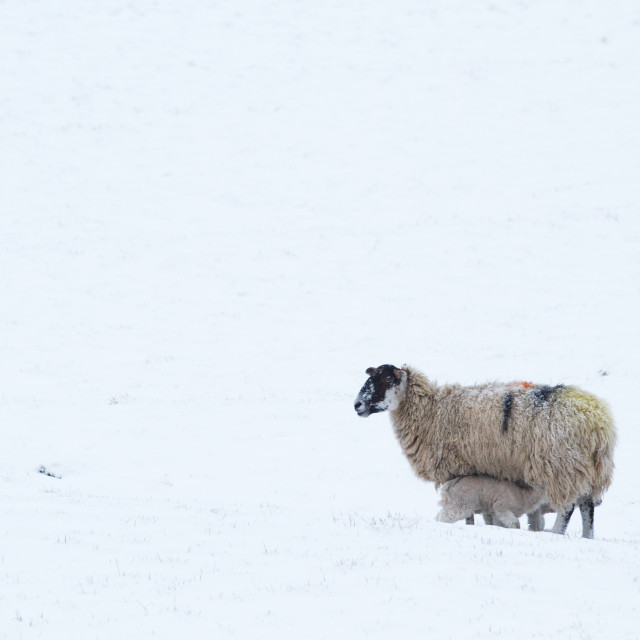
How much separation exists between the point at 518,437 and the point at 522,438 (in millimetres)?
43

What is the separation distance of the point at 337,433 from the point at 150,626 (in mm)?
8680

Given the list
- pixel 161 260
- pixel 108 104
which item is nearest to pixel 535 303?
pixel 161 260

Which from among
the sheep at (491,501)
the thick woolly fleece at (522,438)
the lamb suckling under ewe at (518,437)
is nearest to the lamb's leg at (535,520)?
the sheep at (491,501)

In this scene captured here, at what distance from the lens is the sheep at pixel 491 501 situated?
889 centimetres

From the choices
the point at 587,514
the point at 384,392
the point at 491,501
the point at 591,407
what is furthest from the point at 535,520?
the point at 384,392

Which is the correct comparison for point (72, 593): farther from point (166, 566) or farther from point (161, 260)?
point (161, 260)

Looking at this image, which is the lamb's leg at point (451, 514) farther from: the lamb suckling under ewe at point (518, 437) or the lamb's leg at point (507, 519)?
the lamb suckling under ewe at point (518, 437)

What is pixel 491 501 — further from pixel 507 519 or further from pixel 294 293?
pixel 294 293

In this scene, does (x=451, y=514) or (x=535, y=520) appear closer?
(x=451, y=514)

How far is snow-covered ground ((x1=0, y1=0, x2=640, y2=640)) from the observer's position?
6.07 metres

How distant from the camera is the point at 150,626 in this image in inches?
204

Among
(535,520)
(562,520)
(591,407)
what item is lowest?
(535,520)

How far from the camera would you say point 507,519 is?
886 centimetres

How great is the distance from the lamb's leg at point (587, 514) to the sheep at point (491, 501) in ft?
1.41
